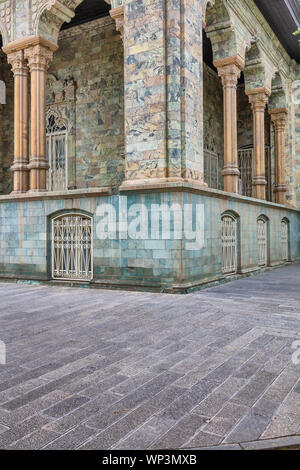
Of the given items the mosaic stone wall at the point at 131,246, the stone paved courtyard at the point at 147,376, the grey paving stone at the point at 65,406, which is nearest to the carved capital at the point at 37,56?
the mosaic stone wall at the point at 131,246

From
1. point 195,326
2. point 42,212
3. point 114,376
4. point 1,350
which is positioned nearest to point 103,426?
point 114,376

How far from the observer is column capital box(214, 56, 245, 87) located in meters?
9.77

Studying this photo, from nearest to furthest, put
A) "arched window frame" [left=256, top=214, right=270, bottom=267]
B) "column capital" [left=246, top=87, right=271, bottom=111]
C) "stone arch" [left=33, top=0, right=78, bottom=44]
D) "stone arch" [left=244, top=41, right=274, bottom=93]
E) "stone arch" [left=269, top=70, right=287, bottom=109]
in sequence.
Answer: "stone arch" [left=33, top=0, right=78, bottom=44] → "arched window frame" [left=256, top=214, right=270, bottom=267] → "stone arch" [left=244, top=41, right=274, bottom=93] → "column capital" [left=246, top=87, right=271, bottom=111] → "stone arch" [left=269, top=70, right=287, bottom=109]

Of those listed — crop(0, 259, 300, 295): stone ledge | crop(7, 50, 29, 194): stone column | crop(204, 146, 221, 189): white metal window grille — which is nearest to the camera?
crop(0, 259, 300, 295): stone ledge

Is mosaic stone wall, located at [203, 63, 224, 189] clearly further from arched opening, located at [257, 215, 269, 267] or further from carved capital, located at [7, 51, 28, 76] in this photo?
carved capital, located at [7, 51, 28, 76]

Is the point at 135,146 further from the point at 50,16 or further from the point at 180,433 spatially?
the point at 180,433

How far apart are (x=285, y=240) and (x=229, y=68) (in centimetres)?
630

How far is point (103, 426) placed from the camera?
6.49 feet

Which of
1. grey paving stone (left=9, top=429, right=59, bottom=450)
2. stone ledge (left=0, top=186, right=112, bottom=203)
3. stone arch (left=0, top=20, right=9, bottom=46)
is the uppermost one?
stone arch (left=0, top=20, right=9, bottom=46)

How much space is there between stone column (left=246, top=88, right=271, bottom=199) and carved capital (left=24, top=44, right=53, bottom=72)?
6.30 meters

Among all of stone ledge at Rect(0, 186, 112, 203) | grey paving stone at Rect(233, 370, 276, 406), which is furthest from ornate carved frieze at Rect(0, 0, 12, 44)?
grey paving stone at Rect(233, 370, 276, 406)

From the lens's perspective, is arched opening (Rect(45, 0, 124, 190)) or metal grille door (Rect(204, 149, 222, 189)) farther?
metal grille door (Rect(204, 149, 222, 189))

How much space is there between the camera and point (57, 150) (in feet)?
42.2

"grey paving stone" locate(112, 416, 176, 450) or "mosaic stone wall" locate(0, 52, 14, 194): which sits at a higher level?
"mosaic stone wall" locate(0, 52, 14, 194)
